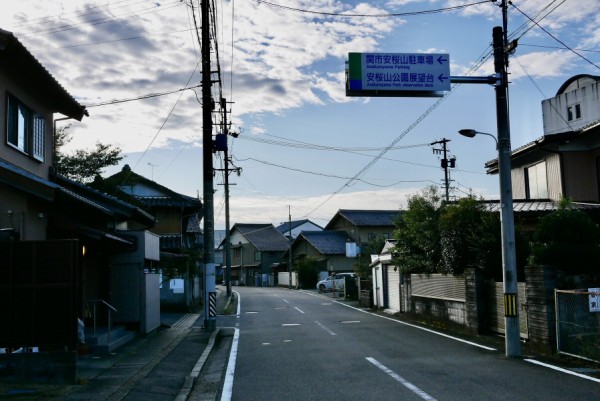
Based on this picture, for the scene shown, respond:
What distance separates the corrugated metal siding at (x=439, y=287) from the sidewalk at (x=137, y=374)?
796 centimetres

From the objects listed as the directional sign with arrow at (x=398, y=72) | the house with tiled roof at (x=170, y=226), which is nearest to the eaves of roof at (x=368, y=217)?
the house with tiled roof at (x=170, y=226)

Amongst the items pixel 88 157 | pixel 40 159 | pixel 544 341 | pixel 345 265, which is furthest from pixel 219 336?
pixel 345 265

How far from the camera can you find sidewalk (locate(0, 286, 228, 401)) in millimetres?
8922

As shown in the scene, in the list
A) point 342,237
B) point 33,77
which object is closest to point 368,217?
point 342,237

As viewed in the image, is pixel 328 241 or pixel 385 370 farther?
pixel 328 241

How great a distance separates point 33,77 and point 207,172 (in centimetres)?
729

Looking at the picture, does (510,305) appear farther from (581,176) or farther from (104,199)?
(581,176)

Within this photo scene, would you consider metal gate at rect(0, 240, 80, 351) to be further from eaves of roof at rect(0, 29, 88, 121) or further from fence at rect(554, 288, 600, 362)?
fence at rect(554, 288, 600, 362)

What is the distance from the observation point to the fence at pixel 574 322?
1194 centimetres

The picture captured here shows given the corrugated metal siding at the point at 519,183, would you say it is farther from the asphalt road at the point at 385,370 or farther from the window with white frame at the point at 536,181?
the asphalt road at the point at 385,370

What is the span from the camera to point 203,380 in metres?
11.0

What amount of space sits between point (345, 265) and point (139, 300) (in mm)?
48511

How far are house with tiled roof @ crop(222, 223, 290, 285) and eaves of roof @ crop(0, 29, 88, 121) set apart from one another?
194 ft

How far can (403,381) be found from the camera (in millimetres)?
9844
